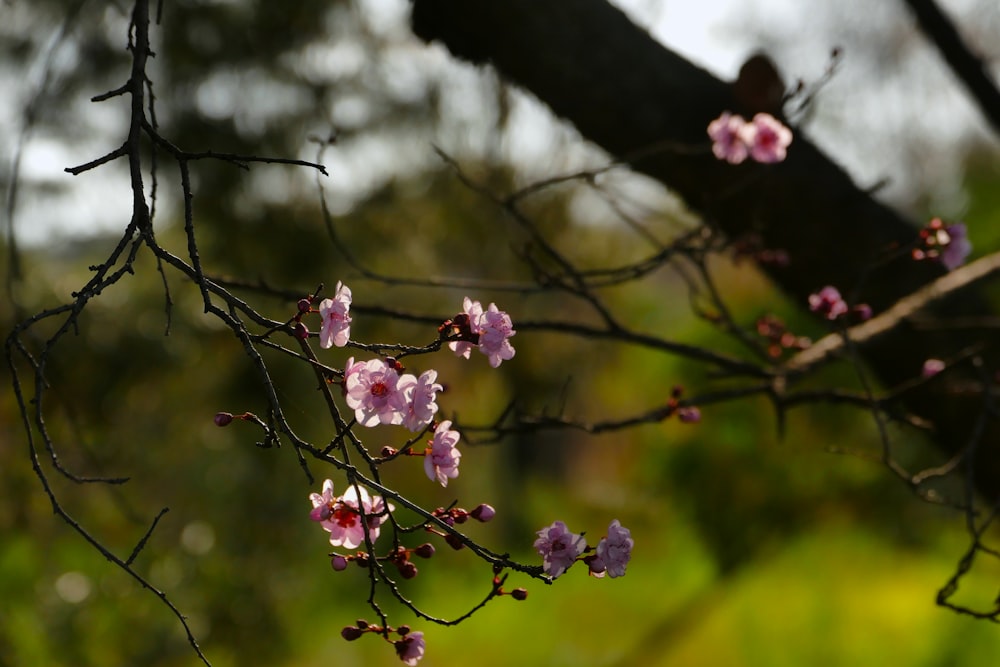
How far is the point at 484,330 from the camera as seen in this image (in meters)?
1.09

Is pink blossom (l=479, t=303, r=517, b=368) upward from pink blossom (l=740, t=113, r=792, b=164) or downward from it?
downward

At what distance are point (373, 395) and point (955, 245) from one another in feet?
4.61

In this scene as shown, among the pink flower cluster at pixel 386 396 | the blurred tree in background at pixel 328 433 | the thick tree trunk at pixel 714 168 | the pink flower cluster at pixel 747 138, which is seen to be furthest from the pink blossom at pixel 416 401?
the blurred tree in background at pixel 328 433

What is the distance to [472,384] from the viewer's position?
11109 millimetres

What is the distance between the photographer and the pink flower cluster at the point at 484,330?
1.08 metres

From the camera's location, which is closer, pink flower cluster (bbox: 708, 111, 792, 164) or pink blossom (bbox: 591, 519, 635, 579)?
pink blossom (bbox: 591, 519, 635, 579)

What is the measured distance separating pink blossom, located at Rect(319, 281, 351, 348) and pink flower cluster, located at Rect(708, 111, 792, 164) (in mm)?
1306

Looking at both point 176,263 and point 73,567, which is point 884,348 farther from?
point 73,567

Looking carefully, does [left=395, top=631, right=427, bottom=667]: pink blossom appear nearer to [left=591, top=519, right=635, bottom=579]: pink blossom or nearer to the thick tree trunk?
[left=591, top=519, right=635, bottom=579]: pink blossom

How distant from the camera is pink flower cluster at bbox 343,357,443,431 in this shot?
3.31 ft

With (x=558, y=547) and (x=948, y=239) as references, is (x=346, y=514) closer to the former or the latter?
(x=558, y=547)

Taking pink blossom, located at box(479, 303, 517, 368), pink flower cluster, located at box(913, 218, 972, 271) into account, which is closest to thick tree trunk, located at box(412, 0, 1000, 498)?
pink flower cluster, located at box(913, 218, 972, 271)

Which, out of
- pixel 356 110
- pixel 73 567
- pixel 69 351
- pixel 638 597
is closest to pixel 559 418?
pixel 69 351

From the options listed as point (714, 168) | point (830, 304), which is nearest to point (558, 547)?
point (830, 304)
